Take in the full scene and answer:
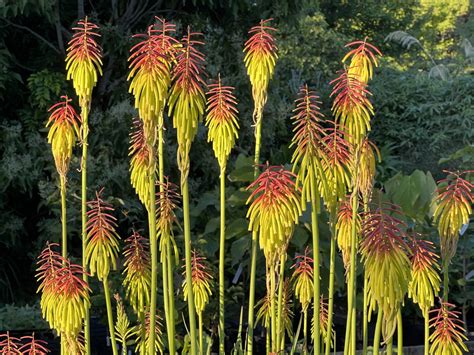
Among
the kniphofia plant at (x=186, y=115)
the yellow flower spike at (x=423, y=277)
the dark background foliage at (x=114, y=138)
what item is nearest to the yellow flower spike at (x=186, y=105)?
the kniphofia plant at (x=186, y=115)

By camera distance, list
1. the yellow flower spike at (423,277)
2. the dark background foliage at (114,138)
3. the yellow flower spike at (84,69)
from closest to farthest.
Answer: the yellow flower spike at (423,277) → the yellow flower spike at (84,69) → the dark background foliage at (114,138)

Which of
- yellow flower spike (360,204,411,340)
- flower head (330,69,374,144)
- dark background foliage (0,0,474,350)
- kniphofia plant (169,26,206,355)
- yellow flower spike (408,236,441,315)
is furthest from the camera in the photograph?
dark background foliage (0,0,474,350)

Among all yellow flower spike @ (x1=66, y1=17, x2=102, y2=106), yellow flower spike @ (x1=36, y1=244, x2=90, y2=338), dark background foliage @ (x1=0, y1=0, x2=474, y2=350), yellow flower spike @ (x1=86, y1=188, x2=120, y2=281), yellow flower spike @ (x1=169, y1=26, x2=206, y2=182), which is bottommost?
yellow flower spike @ (x1=36, y1=244, x2=90, y2=338)

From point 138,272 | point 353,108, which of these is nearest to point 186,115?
point 353,108

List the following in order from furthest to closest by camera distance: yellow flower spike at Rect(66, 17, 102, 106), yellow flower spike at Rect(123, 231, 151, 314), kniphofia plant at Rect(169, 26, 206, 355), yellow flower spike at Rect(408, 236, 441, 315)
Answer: yellow flower spike at Rect(123, 231, 151, 314)
yellow flower spike at Rect(66, 17, 102, 106)
yellow flower spike at Rect(408, 236, 441, 315)
kniphofia plant at Rect(169, 26, 206, 355)

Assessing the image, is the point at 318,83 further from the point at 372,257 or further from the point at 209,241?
the point at 372,257

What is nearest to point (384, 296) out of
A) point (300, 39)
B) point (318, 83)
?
point (318, 83)

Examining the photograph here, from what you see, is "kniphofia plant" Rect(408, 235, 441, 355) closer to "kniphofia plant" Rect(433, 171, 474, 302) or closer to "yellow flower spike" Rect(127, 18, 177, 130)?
"kniphofia plant" Rect(433, 171, 474, 302)

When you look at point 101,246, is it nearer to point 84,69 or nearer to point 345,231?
point 84,69

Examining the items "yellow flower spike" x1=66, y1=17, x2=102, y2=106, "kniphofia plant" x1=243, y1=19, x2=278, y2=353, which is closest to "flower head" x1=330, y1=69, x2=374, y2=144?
"kniphofia plant" x1=243, y1=19, x2=278, y2=353

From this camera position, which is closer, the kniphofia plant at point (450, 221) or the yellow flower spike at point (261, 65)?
the kniphofia plant at point (450, 221)

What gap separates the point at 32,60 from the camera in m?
9.08

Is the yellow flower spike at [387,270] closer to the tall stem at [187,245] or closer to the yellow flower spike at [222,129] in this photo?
the tall stem at [187,245]

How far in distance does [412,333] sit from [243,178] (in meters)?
1.92
